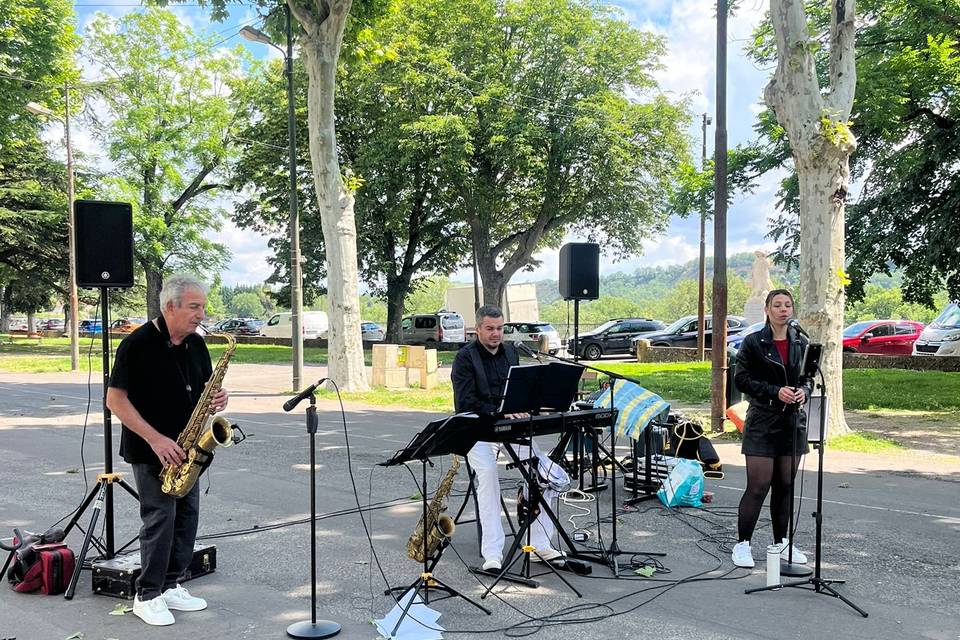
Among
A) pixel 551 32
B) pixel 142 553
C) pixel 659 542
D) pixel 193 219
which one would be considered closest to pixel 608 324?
pixel 551 32

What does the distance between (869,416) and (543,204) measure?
20.7m

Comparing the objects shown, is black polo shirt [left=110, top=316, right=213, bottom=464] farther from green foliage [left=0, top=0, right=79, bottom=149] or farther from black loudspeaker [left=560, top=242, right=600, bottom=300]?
green foliage [left=0, top=0, right=79, bottom=149]

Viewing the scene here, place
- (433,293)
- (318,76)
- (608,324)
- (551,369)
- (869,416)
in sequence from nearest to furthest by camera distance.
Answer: (551,369)
(869,416)
(318,76)
(608,324)
(433,293)

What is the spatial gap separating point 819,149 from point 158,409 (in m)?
10.0

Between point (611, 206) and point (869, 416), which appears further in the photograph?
point (611, 206)

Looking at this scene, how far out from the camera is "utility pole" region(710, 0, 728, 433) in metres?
12.4

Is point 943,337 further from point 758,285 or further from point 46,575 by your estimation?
point 46,575

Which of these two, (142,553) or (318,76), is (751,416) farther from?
(318,76)

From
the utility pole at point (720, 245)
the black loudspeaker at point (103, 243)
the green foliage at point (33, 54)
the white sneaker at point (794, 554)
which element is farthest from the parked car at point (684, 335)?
the black loudspeaker at point (103, 243)

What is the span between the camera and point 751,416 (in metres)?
5.77

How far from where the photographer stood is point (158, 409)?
484cm

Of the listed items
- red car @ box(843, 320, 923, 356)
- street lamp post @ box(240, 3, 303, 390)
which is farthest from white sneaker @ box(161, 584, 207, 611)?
red car @ box(843, 320, 923, 356)

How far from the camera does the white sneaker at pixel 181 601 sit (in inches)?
194

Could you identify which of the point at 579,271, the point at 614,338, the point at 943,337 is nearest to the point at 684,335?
the point at 614,338
